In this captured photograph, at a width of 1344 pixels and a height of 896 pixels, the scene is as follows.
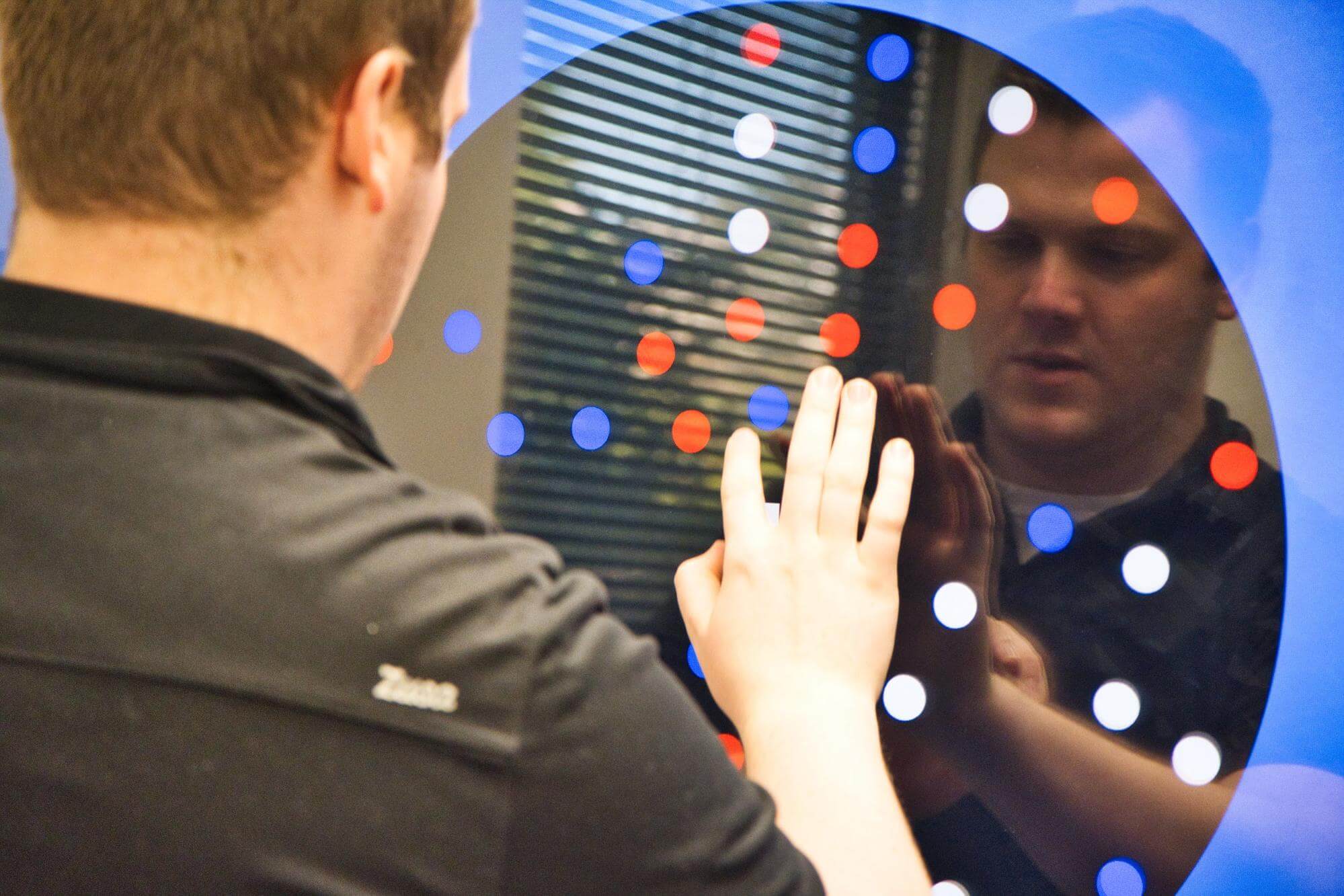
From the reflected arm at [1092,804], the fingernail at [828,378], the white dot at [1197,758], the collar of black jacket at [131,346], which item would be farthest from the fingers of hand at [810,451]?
the collar of black jacket at [131,346]

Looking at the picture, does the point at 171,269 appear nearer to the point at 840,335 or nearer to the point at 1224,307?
the point at 840,335

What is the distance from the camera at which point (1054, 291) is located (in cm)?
90

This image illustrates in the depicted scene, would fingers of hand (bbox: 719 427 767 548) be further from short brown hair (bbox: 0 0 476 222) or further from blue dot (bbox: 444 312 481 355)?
short brown hair (bbox: 0 0 476 222)

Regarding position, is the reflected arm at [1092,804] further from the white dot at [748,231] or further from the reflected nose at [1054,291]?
the white dot at [748,231]

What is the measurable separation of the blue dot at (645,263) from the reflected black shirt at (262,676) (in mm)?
405

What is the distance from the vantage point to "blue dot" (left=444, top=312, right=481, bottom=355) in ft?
3.27

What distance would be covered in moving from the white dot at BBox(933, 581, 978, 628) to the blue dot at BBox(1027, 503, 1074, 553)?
0.06m

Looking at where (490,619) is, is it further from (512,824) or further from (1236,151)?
(1236,151)

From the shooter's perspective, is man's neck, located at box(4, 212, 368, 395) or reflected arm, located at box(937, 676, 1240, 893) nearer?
man's neck, located at box(4, 212, 368, 395)

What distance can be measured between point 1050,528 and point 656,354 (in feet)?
1.09

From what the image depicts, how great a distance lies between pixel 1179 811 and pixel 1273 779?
0.07 meters

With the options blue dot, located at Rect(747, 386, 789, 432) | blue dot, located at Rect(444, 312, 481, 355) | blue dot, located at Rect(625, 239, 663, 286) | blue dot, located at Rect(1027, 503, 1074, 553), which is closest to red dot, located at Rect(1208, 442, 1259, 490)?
blue dot, located at Rect(1027, 503, 1074, 553)

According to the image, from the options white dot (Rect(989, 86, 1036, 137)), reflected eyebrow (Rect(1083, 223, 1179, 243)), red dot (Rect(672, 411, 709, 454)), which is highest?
white dot (Rect(989, 86, 1036, 137))

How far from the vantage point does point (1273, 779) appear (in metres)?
0.89
